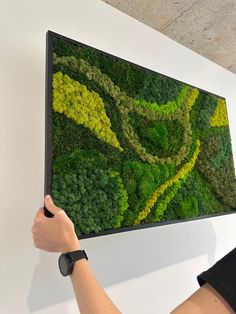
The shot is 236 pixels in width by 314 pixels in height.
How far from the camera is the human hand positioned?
79cm

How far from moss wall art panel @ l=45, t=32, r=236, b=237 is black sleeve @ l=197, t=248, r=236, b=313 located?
53 cm

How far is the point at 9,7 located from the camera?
1.14m

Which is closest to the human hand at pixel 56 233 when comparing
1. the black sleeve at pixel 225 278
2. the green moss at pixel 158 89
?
the black sleeve at pixel 225 278

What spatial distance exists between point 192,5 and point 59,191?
134cm

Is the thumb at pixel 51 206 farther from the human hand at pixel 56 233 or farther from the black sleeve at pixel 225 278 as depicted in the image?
the black sleeve at pixel 225 278

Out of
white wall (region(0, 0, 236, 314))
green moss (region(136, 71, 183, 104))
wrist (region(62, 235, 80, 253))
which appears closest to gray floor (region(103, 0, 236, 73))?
white wall (region(0, 0, 236, 314))

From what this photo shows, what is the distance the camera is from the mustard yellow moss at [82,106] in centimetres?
103

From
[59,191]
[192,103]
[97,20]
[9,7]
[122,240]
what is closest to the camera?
[59,191]

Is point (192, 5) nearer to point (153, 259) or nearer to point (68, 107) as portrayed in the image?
point (68, 107)

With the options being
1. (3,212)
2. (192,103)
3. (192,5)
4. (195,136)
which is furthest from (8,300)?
(192,5)

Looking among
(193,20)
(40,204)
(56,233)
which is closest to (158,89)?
(193,20)

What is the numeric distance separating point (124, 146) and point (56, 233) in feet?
1.76

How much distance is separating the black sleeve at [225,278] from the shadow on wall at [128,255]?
68 cm

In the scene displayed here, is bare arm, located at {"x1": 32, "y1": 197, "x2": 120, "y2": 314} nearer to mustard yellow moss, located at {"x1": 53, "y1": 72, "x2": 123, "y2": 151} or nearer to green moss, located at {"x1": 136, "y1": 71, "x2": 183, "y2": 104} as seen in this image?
mustard yellow moss, located at {"x1": 53, "y1": 72, "x2": 123, "y2": 151}
